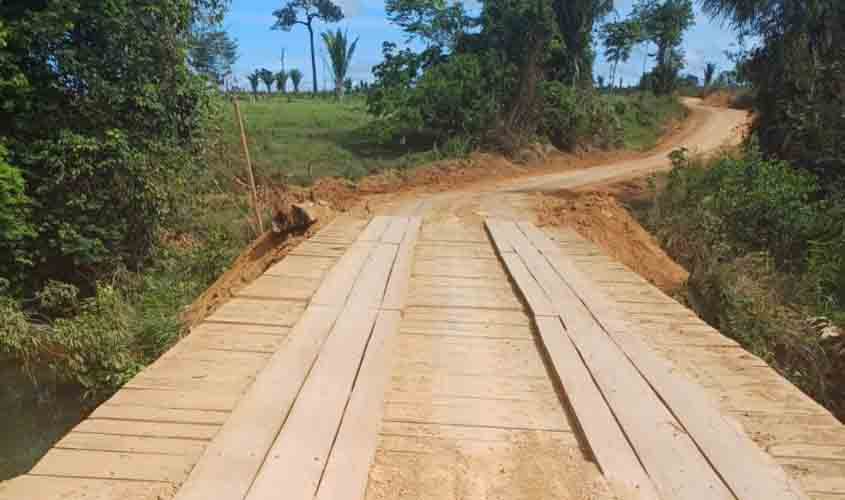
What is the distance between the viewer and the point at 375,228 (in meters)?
6.07

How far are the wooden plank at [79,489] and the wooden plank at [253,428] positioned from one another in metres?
0.10

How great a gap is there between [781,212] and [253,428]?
7788 mm

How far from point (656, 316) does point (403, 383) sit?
1.69 meters

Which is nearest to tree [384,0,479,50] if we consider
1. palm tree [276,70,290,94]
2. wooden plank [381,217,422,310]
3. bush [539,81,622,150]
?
bush [539,81,622,150]

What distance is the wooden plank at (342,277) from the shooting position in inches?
139

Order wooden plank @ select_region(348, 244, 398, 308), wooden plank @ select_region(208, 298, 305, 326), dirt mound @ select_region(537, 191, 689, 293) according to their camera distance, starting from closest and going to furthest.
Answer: wooden plank @ select_region(208, 298, 305, 326), wooden plank @ select_region(348, 244, 398, 308), dirt mound @ select_region(537, 191, 689, 293)

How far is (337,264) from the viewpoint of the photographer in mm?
4418

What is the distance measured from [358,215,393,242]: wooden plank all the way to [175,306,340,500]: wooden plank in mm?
2636

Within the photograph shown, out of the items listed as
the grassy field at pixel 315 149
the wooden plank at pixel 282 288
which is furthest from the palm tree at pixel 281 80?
the wooden plank at pixel 282 288

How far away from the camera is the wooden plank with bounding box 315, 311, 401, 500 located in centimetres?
175

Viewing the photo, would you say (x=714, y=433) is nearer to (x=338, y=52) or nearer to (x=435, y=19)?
(x=435, y=19)

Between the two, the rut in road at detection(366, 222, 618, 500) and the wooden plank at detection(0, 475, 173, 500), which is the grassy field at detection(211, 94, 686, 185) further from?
the wooden plank at detection(0, 475, 173, 500)

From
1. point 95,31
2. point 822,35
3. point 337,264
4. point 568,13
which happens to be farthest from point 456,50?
point 337,264

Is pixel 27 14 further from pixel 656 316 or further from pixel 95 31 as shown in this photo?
pixel 656 316
